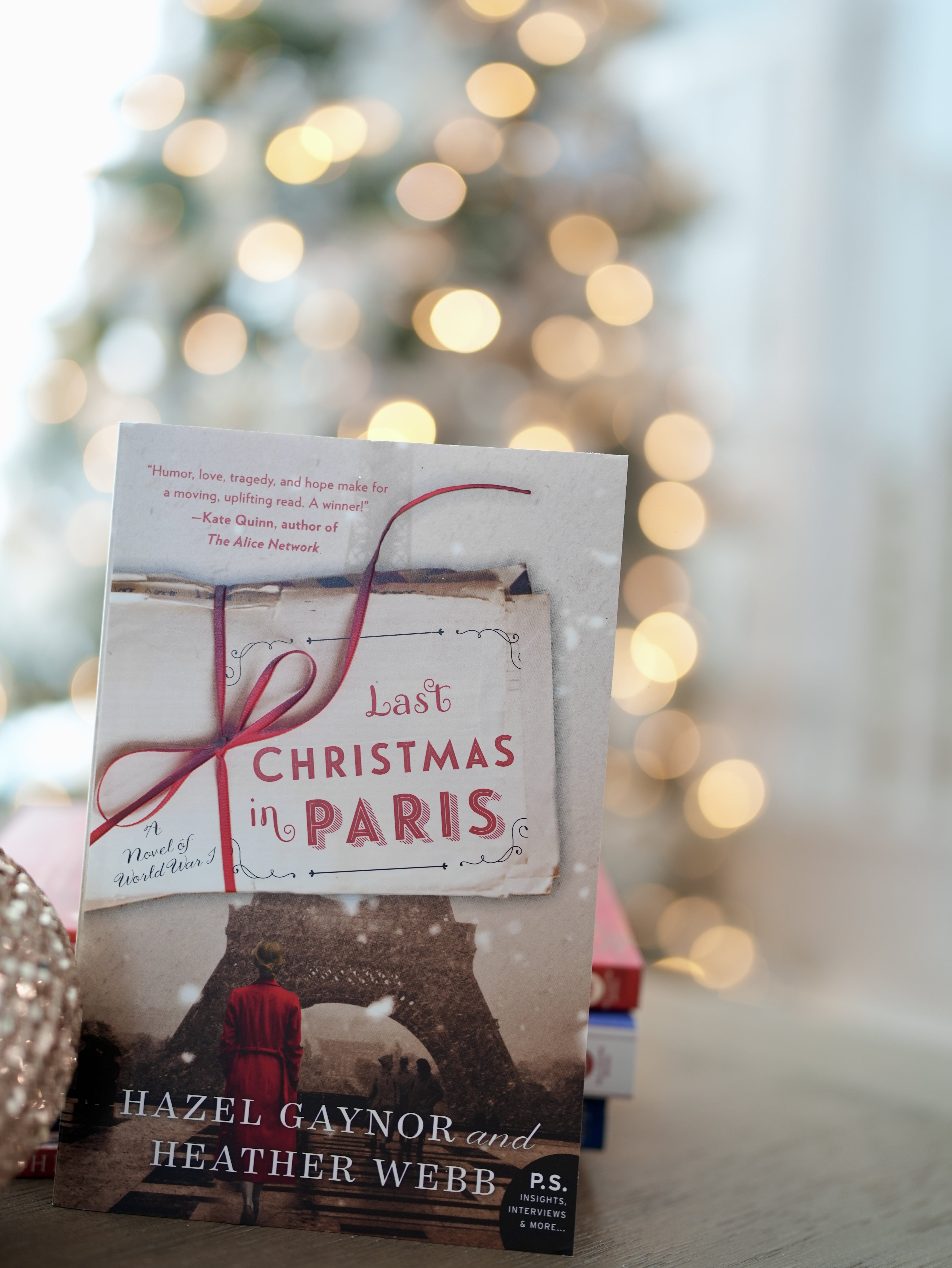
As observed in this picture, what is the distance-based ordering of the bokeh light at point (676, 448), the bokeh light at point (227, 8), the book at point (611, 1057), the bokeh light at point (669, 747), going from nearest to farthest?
the book at point (611, 1057) < the bokeh light at point (227, 8) < the bokeh light at point (676, 448) < the bokeh light at point (669, 747)

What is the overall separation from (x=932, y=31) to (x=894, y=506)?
80 cm

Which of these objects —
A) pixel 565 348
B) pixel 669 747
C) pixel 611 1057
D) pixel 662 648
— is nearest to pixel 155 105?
pixel 565 348

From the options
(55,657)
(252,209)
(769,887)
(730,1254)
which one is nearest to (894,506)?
(769,887)

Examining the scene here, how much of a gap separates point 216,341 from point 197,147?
26cm

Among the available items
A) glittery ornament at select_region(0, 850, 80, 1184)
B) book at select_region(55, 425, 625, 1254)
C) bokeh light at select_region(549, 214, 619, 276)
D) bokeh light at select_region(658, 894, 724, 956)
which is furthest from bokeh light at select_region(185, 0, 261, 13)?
bokeh light at select_region(658, 894, 724, 956)

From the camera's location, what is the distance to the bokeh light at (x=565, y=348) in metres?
1.42

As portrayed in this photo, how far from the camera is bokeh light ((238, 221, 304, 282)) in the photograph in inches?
50.1

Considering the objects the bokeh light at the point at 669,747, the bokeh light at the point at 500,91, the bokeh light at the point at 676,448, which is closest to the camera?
the bokeh light at the point at 500,91

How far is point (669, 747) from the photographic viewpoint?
159cm

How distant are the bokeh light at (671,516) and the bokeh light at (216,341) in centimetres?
63

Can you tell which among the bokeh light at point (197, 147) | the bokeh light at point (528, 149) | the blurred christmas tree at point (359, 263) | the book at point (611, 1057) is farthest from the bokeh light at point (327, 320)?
the book at point (611, 1057)

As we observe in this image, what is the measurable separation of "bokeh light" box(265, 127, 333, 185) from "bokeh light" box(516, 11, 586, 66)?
36 cm

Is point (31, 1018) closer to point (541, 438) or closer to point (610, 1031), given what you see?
point (610, 1031)

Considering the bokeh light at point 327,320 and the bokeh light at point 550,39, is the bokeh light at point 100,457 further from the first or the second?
the bokeh light at point 550,39
